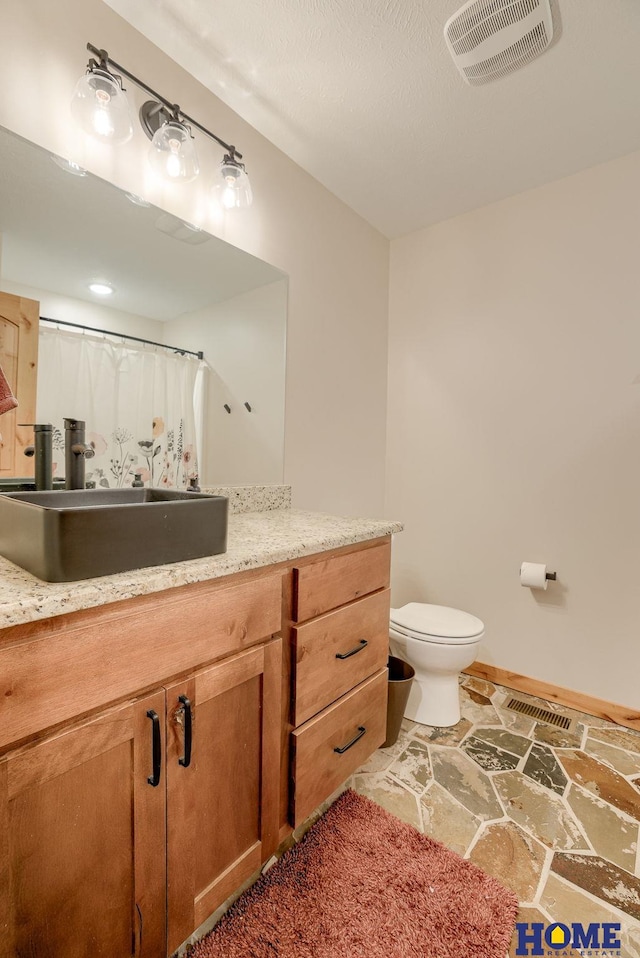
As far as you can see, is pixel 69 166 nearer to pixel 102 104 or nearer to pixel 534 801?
pixel 102 104

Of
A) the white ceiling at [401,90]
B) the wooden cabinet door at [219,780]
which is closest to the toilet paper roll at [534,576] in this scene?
the wooden cabinet door at [219,780]

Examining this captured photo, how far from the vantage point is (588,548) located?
2004 millimetres

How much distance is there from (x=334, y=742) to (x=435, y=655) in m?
0.67

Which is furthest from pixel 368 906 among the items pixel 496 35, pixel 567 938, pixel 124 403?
pixel 496 35

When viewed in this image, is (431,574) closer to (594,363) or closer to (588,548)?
(588,548)

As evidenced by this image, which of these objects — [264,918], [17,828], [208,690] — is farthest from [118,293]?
[264,918]

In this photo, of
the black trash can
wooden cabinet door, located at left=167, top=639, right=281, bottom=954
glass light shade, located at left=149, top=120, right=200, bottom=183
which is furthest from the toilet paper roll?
glass light shade, located at left=149, top=120, right=200, bottom=183

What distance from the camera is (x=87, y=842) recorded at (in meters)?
0.73

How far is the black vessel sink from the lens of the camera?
73cm

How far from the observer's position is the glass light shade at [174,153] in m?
1.36

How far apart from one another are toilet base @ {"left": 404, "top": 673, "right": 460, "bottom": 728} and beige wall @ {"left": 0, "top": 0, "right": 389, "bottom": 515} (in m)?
0.92

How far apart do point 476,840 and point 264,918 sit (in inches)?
25.7

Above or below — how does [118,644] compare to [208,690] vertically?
above

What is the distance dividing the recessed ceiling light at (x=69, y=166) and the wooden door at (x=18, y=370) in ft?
1.26
